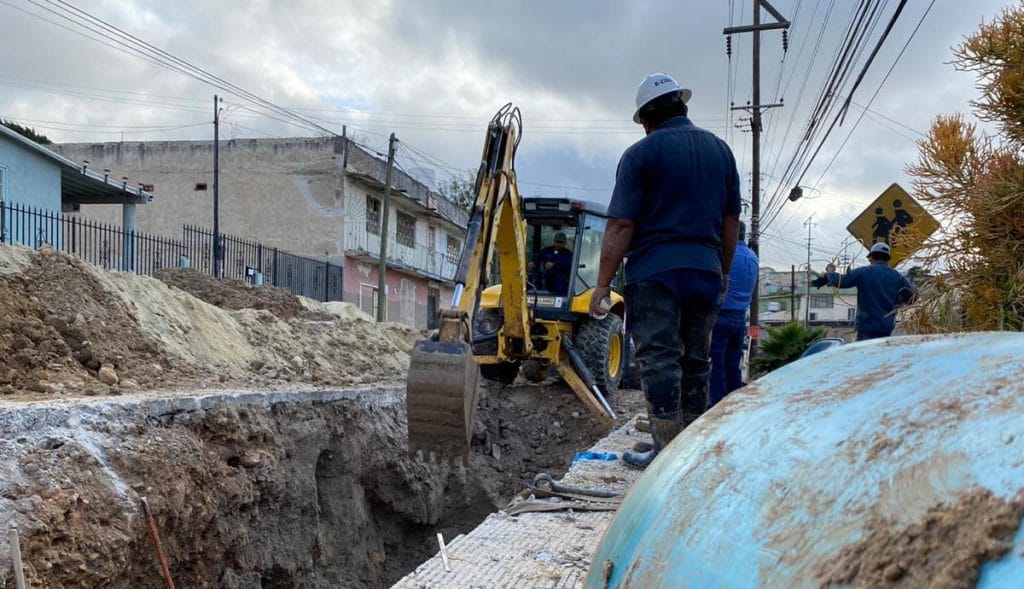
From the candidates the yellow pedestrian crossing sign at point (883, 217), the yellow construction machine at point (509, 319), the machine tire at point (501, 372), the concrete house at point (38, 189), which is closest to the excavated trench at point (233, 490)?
the yellow construction machine at point (509, 319)

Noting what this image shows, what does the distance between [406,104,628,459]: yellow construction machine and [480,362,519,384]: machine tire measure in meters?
0.01

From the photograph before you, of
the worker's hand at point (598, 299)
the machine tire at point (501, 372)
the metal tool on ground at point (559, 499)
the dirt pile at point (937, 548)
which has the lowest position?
the machine tire at point (501, 372)

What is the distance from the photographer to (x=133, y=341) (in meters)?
6.89

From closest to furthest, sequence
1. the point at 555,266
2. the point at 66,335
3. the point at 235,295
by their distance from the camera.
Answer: the point at 66,335 → the point at 555,266 → the point at 235,295

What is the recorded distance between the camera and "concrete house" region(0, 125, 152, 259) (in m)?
12.3

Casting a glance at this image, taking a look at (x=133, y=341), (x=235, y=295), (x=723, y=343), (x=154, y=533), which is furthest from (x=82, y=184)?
(x=154, y=533)

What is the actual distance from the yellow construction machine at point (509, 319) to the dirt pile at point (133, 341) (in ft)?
6.36

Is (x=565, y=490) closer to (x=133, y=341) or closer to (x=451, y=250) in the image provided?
(x=133, y=341)

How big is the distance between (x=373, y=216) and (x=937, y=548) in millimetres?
29880

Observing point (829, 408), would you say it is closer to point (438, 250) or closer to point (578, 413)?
point (578, 413)

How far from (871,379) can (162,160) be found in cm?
3028

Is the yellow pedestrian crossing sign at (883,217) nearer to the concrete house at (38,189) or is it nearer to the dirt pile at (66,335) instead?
the dirt pile at (66,335)

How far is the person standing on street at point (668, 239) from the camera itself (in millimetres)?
3277

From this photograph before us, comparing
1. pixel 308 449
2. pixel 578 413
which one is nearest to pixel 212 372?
pixel 308 449
